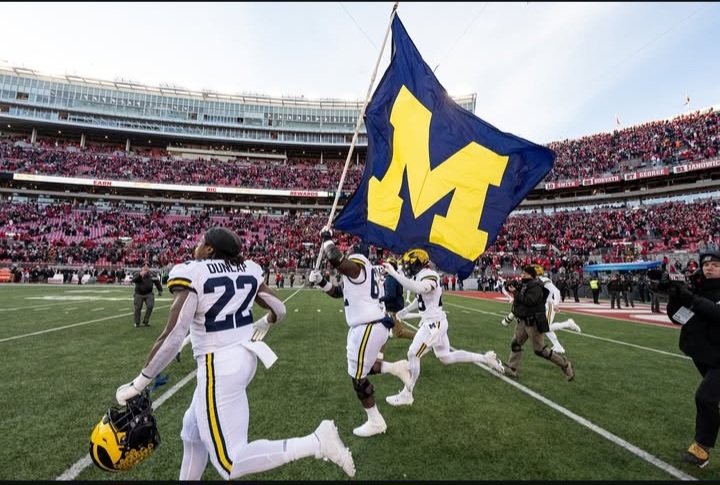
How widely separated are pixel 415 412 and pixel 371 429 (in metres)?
0.88

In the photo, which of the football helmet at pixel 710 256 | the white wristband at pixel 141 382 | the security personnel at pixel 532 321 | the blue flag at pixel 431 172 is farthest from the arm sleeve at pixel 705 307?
the white wristband at pixel 141 382

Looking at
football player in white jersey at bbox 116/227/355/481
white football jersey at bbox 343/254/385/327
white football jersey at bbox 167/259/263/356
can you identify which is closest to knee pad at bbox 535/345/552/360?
white football jersey at bbox 343/254/385/327

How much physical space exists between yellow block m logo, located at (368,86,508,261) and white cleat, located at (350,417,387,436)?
2.60 m

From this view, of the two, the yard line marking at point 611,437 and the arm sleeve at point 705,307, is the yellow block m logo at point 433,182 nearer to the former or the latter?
the yard line marking at point 611,437

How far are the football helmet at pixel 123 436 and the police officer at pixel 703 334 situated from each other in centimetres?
434

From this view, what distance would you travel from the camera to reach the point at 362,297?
3998mm

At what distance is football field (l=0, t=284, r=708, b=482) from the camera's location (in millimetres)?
3182

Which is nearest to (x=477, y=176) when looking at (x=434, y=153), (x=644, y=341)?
(x=434, y=153)

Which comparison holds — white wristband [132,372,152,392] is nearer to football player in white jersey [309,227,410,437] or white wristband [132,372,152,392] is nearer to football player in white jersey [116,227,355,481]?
football player in white jersey [116,227,355,481]

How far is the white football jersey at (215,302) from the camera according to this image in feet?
7.78

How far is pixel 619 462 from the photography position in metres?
3.33

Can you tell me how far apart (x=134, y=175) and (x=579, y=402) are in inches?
2324

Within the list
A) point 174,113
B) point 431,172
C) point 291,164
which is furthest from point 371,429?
point 174,113

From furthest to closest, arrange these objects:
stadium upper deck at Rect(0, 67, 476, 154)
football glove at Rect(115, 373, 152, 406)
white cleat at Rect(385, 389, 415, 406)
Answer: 1. stadium upper deck at Rect(0, 67, 476, 154)
2. white cleat at Rect(385, 389, 415, 406)
3. football glove at Rect(115, 373, 152, 406)
